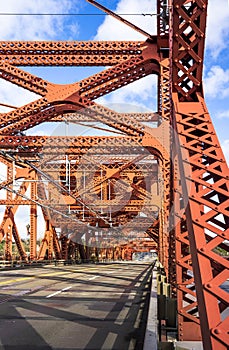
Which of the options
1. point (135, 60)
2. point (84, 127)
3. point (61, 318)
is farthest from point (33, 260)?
point (61, 318)

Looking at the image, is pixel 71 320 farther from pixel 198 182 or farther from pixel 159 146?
pixel 159 146

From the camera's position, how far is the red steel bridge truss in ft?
13.2

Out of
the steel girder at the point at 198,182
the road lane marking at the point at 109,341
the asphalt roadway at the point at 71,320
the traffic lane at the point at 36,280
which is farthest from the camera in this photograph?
the traffic lane at the point at 36,280

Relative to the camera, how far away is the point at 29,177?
125 feet

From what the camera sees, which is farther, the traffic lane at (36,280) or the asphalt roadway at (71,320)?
the traffic lane at (36,280)

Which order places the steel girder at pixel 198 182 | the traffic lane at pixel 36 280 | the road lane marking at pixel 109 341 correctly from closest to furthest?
the steel girder at pixel 198 182, the road lane marking at pixel 109 341, the traffic lane at pixel 36 280

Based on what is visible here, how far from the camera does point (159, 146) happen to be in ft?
63.3

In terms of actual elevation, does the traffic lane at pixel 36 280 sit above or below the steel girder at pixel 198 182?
below

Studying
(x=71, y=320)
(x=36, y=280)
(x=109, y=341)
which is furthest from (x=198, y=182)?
(x=36, y=280)

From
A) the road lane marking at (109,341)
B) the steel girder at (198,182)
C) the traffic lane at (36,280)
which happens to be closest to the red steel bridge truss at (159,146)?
the steel girder at (198,182)

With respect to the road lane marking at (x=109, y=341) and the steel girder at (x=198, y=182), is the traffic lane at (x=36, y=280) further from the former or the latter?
the steel girder at (x=198, y=182)

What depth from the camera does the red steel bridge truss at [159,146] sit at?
4.02 m

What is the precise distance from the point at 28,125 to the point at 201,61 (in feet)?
45.3

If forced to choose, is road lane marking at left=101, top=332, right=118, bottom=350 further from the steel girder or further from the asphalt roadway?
the steel girder
